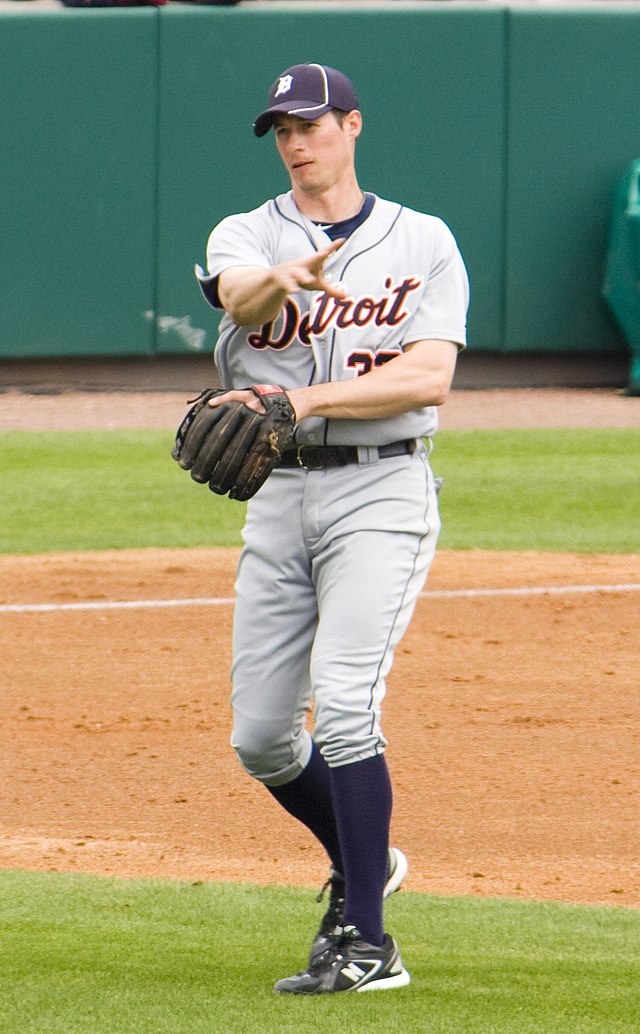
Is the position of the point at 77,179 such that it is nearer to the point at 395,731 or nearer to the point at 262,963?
the point at 395,731

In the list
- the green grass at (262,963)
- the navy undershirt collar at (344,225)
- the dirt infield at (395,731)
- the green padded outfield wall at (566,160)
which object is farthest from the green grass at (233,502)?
the navy undershirt collar at (344,225)

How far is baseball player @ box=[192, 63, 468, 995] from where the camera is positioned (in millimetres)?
3262

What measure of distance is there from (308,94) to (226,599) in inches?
176

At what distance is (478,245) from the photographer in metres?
15.0

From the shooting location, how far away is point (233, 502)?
10.1 metres

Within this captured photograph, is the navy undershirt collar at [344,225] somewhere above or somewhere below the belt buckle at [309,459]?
above

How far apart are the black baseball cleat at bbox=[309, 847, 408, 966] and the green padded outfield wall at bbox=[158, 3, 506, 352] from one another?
1126 centimetres

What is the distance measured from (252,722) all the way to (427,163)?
1205cm

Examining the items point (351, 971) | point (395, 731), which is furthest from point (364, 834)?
point (395, 731)

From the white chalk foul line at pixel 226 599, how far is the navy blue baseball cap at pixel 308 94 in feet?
14.1

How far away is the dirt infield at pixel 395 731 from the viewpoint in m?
4.45

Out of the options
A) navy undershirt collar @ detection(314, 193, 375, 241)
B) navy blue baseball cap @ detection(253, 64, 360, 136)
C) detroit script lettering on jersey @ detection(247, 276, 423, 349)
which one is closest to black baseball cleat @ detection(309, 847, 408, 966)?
detroit script lettering on jersey @ detection(247, 276, 423, 349)

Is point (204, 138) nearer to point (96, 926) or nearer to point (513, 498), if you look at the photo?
point (513, 498)

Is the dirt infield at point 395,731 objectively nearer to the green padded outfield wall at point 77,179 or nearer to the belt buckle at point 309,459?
the belt buckle at point 309,459
